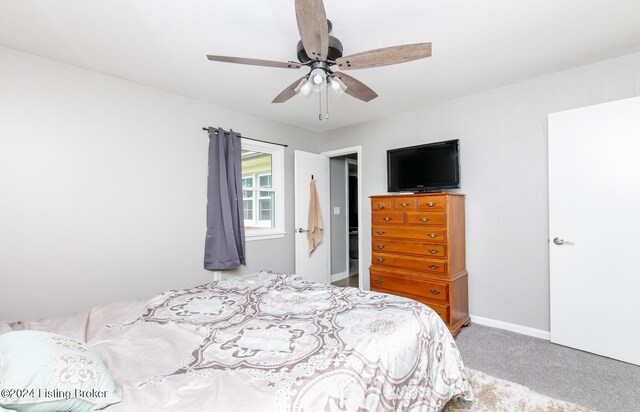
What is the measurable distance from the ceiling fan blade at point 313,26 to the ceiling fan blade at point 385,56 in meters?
0.16

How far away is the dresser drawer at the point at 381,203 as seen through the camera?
132 inches

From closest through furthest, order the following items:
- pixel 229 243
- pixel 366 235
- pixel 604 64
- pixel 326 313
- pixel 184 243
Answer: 1. pixel 326 313
2. pixel 604 64
3. pixel 184 243
4. pixel 229 243
5. pixel 366 235

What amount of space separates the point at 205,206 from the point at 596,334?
391cm

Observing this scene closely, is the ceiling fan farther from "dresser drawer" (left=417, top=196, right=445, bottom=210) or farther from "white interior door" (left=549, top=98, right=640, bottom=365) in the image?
"white interior door" (left=549, top=98, right=640, bottom=365)

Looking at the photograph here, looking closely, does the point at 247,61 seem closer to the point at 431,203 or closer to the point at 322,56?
the point at 322,56

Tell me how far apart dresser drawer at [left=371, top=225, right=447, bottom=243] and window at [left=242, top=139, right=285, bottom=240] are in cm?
142

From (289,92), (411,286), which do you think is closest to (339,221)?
(411,286)

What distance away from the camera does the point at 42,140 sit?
2.37m

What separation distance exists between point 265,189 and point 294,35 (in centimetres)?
226

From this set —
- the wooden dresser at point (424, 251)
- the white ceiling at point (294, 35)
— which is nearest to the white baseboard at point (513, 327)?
the wooden dresser at point (424, 251)

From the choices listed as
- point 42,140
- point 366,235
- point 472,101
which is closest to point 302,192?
point 366,235

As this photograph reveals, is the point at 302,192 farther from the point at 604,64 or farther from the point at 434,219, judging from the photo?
the point at 604,64

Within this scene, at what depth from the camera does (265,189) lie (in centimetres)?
407

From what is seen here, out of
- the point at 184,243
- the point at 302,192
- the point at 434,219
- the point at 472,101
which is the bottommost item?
the point at 184,243
